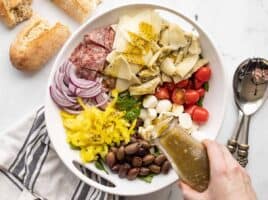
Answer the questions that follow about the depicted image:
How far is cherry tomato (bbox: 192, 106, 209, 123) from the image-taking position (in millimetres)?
1685

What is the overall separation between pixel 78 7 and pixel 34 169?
451 mm

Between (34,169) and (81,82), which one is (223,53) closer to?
(81,82)

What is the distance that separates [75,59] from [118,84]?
130mm

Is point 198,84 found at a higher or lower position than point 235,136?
higher

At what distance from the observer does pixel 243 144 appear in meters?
1.74

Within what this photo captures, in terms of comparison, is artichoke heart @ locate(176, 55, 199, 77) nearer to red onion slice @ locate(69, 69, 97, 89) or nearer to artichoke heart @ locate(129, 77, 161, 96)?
artichoke heart @ locate(129, 77, 161, 96)

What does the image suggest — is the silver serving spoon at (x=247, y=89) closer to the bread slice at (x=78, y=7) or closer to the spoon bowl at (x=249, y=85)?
the spoon bowl at (x=249, y=85)

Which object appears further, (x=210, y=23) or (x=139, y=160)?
(x=210, y=23)

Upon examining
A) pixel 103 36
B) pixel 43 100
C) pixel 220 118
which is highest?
pixel 103 36

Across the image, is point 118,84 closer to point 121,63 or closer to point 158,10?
point 121,63

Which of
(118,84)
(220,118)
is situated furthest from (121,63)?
(220,118)

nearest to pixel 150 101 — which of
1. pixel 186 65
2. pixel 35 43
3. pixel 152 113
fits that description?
pixel 152 113

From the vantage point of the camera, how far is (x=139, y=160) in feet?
5.44

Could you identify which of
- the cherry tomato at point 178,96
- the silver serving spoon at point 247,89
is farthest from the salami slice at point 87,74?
the silver serving spoon at point 247,89
